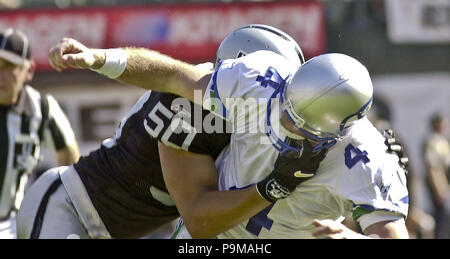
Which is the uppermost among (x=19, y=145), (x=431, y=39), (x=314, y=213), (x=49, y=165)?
(x=314, y=213)

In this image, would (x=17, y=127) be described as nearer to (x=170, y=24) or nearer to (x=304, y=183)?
(x=304, y=183)

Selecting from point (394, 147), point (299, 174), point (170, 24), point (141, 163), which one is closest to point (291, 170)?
point (299, 174)

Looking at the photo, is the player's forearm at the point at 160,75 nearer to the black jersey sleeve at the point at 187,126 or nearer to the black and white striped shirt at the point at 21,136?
the black jersey sleeve at the point at 187,126

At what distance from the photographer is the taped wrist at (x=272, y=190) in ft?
10.9

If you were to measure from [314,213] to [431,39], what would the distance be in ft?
23.0

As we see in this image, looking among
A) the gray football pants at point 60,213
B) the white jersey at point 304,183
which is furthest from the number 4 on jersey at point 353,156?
the gray football pants at point 60,213

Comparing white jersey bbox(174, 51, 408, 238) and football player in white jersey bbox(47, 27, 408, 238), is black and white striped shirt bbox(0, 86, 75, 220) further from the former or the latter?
white jersey bbox(174, 51, 408, 238)

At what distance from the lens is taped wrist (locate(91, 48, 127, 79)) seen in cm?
359

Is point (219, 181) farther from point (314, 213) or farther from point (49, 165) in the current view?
point (49, 165)

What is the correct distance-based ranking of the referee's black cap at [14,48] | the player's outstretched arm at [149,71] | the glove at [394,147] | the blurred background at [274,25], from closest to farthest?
the glove at [394,147]
the player's outstretched arm at [149,71]
the referee's black cap at [14,48]
the blurred background at [274,25]

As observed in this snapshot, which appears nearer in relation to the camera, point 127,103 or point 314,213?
point 314,213
